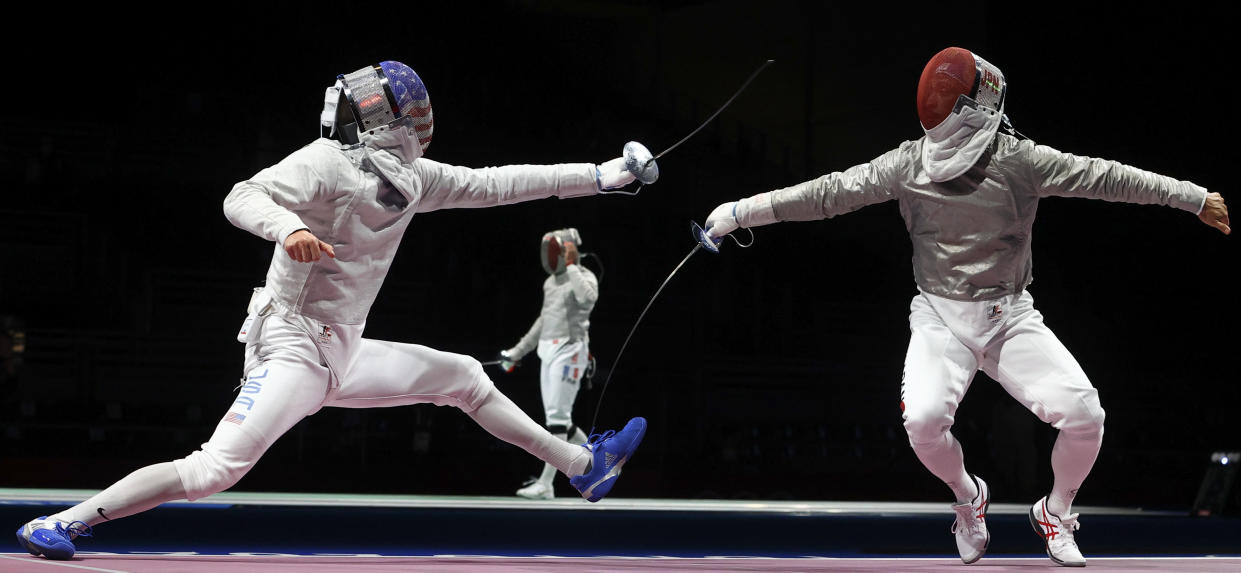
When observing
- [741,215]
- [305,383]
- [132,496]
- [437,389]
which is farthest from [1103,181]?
[132,496]

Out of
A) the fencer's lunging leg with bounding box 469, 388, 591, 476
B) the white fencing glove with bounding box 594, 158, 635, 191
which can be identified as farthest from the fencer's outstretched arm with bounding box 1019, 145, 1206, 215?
the fencer's lunging leg with bounding box 469, 388, 591, 476

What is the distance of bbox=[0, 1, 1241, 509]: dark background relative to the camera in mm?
7270

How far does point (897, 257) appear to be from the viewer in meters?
10.1

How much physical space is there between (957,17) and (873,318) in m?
2.61

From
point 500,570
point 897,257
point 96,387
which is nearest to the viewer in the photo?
point 500,570

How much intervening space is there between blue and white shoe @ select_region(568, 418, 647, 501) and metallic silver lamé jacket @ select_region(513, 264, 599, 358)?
233 cm

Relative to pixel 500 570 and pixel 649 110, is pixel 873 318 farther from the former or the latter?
pixel 500 570

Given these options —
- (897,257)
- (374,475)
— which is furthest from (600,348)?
(897,257)

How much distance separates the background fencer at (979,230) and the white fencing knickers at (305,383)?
0.92 meters

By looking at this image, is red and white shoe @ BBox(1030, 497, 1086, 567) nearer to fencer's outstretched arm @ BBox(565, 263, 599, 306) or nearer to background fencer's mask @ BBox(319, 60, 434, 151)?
background fencer's mask @ BBox(319, 60, 434, 151)

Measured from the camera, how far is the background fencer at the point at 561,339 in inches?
208

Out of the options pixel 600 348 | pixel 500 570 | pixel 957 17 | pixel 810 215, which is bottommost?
pixel 600 348

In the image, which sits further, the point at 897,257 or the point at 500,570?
the point at 897,257

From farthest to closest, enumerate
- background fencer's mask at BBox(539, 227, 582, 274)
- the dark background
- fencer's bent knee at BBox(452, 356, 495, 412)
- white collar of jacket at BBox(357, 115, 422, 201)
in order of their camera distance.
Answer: the dark background, background fencer's mask at BBox(539, 227, 582, 274), fencer's bent knee at BBox(452, 356, 495, 412), white collar of jacket at BBox(357, 115, 422, 201)
